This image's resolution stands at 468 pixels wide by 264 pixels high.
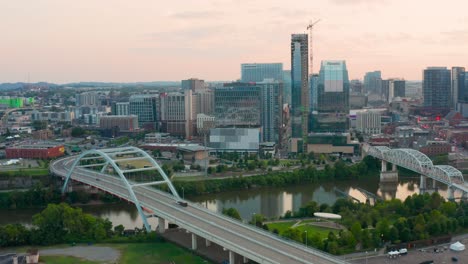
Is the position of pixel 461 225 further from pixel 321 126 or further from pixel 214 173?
pixel 321 126

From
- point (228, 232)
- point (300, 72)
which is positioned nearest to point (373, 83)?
point (300, 72)

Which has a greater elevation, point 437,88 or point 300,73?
point 300,73

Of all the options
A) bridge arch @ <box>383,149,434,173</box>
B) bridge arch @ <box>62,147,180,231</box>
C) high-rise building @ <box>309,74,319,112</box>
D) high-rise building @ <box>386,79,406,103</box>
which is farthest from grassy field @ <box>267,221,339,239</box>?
high-rise building @ <box>386,79,406,103</box>

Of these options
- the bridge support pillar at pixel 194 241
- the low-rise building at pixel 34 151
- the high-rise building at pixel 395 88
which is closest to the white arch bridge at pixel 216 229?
the bridge support pillar at pixel 194 241

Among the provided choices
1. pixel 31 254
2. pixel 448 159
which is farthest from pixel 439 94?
pixel 31 254

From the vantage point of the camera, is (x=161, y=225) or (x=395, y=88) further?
(x=395, y=88)

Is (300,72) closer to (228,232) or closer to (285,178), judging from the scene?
(285,178)

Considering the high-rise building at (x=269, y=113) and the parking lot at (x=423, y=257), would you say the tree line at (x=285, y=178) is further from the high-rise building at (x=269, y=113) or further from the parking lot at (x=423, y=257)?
→ the parking lot at (x=423, y=257)

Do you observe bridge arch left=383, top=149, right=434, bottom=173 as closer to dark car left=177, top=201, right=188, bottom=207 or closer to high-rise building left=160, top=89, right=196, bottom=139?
dark car left=177, top=201, right=188, bottom=207
